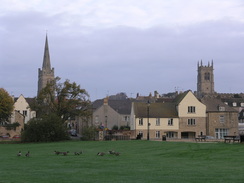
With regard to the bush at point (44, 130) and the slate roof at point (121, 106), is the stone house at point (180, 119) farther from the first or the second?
the bush at point (44, 130)

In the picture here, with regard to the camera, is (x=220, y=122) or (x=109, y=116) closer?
(x=220, y=122)

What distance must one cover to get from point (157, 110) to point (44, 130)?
80.5ft

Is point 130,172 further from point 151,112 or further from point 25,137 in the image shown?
point 151,112

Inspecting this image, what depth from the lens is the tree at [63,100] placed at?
80438 millimetres

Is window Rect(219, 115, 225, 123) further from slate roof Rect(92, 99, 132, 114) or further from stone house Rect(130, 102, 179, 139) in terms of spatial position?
slate roof Rect(92, 99, 132, 114)

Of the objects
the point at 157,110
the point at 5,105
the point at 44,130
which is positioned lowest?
the point at 44,130

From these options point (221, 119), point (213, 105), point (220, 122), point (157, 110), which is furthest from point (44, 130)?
point (213, 105)

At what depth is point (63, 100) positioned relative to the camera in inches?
3187

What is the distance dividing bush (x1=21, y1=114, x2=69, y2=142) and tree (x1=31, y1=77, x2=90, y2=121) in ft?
31.8

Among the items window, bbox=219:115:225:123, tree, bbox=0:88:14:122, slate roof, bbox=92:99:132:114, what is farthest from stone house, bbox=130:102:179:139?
tree, bbox=0:88:14:122

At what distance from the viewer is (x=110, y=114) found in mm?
97000

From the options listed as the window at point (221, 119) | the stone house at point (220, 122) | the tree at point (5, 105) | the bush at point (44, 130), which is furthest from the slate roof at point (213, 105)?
the tree at point (5, 105)

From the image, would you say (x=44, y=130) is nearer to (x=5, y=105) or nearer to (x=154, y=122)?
(x=154, y=122)

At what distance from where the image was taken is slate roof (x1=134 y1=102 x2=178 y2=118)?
279 feet
